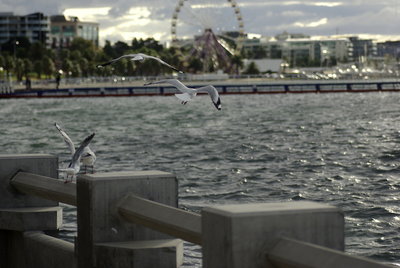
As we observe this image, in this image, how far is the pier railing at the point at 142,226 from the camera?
552 cm

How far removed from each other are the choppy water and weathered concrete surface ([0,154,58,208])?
5.93 m

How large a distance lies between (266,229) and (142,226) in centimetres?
194

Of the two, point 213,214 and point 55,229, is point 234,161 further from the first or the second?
point 213,214

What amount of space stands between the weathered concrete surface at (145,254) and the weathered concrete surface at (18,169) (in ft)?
6.55

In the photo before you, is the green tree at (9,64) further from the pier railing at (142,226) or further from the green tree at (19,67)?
the pier railing at (142,226)

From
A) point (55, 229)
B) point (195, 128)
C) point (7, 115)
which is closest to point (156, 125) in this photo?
point (195, 128)

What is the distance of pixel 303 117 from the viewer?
285ft

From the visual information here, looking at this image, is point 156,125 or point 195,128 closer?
point 195,128

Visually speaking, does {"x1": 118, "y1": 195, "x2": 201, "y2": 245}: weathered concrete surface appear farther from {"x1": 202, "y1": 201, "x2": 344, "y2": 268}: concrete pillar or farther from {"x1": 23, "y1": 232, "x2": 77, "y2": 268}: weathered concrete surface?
{"x1": 23, "y1": 232, "x2": 77, "y2": 268}: weathered concrete surface

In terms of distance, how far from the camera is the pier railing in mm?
5516

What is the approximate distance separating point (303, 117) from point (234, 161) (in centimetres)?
4708

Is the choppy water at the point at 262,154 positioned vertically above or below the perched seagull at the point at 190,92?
below

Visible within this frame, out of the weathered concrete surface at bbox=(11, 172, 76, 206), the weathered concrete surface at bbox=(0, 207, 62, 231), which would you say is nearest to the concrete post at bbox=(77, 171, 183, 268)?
the weathered concrete surface at bbox=(11, 172, 76, 206)

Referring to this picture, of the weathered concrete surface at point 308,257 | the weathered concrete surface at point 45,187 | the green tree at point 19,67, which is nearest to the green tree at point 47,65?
the green tree at point 19,67
